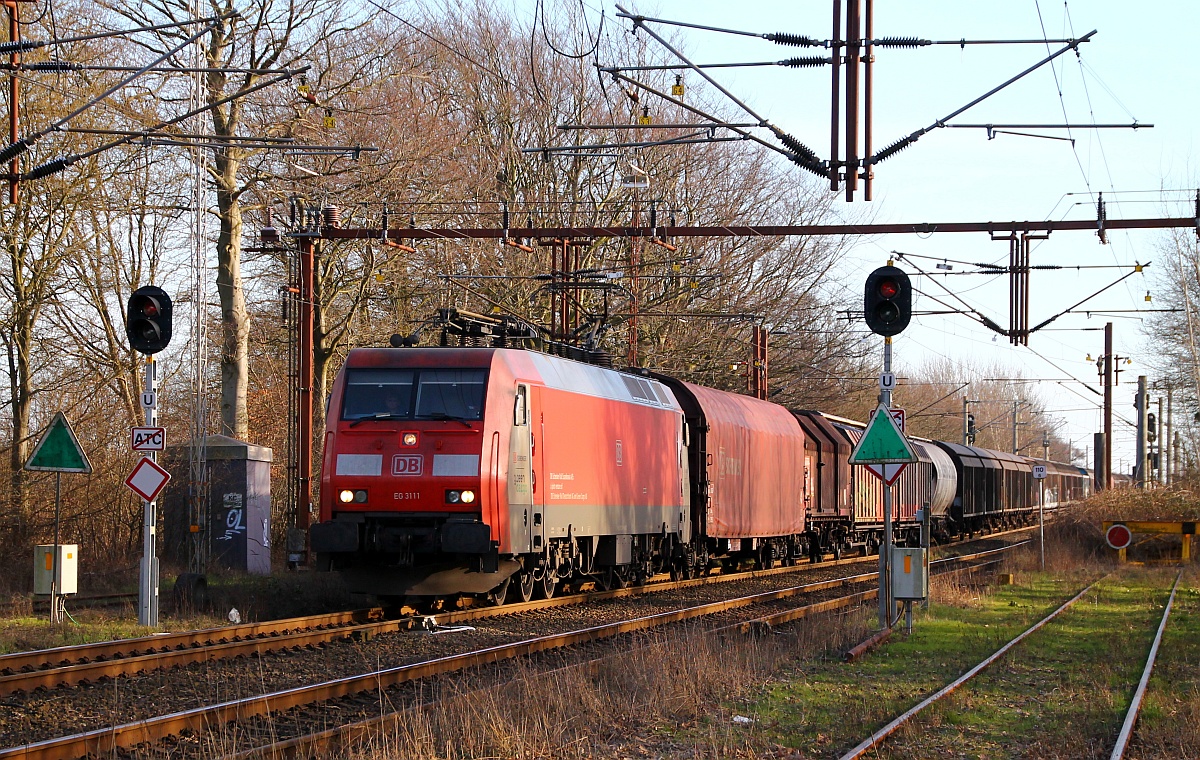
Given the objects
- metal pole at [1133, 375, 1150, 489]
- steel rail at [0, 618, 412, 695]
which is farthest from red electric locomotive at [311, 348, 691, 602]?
metal pole at [1133, 375, 1150, 489]

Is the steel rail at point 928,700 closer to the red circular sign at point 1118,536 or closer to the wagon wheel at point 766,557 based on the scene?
the red circular sign at point 1118,536

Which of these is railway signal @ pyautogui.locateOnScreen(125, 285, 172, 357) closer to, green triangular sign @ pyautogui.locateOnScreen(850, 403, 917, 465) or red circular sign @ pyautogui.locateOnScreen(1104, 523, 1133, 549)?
green triangular sign @ pyautogui.locateOnScreen(850, 403, 917, 465)

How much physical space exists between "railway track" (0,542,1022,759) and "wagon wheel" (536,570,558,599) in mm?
222

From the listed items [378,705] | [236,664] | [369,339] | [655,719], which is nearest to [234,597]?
[236,664]

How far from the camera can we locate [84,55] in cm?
2541

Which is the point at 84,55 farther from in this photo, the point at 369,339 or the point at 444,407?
the point at 444,407

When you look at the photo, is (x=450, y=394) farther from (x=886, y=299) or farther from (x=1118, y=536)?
(x=1118, y=536)

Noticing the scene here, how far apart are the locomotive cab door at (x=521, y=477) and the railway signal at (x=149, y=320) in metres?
4.19

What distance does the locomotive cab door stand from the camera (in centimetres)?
1666

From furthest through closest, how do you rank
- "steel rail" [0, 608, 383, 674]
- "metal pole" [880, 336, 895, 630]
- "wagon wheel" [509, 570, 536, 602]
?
"wagon wheel" [509, 570, 536, 602] → "metal pole" [880, 336, 895, 630] → "steel rail" [0, 608, 383, 674]

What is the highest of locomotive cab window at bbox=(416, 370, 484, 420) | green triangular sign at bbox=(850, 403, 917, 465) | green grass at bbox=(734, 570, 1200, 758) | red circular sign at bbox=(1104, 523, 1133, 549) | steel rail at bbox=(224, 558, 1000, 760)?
locomotive cab window at bbox=(416, 370, 484, 420)

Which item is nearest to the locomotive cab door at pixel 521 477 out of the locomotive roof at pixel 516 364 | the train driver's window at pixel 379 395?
the locomotive roof at pixel 516 364

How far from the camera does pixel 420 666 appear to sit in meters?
11.8

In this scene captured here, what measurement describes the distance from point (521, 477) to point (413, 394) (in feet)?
5.50
